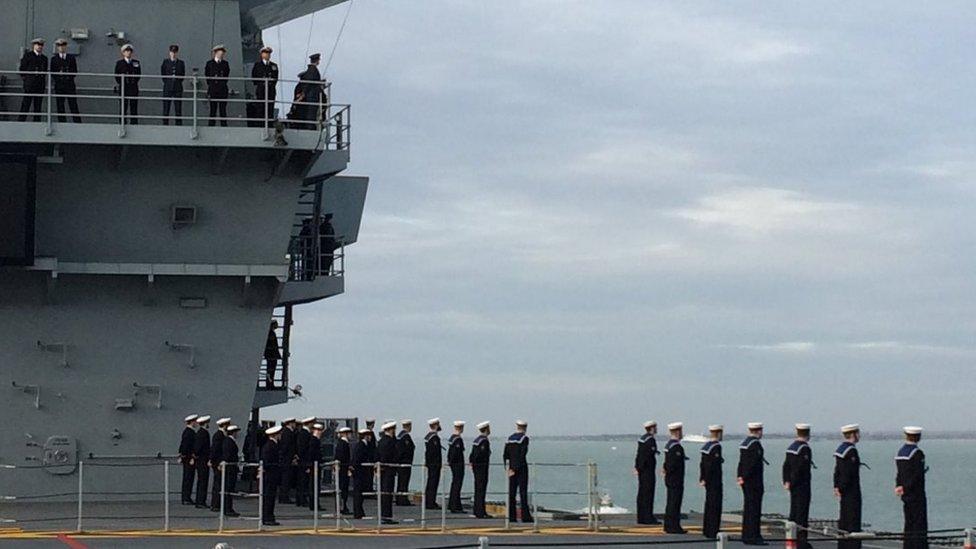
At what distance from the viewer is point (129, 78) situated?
2059 centimetres

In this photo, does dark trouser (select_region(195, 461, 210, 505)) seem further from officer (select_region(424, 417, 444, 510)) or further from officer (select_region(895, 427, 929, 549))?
officer (select_region(895, 427, 929, 549))

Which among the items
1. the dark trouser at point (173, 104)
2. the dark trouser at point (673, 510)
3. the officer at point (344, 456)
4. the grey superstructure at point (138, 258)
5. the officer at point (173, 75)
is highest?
the officer at point (173, 75)

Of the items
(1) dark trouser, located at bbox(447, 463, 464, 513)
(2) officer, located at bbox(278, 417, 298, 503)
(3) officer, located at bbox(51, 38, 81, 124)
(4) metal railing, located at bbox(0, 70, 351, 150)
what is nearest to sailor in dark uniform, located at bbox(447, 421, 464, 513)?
(1) dark trouser, located at bbox(447, 463, 464, 513)

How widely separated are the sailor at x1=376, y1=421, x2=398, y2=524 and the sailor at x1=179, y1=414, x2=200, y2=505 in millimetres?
2649

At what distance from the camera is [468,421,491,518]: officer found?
21.0 m

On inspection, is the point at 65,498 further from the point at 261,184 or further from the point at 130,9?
the point at 130,9

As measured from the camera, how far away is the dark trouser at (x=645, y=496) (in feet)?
65.4

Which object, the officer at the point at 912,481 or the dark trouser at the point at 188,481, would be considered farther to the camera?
the dark trouser at the point at 188,481

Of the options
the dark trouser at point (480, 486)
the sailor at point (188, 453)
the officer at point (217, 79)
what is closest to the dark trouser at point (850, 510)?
the dark trouser at point (480, 486)

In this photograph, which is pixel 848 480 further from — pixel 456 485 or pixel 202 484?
pixel 202 484

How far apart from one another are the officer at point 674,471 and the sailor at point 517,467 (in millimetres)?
1949

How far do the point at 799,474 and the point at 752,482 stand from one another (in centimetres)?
74

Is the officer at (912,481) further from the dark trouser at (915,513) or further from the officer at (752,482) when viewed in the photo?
the officer at (752,482)

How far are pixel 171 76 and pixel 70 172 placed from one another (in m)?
2.12
